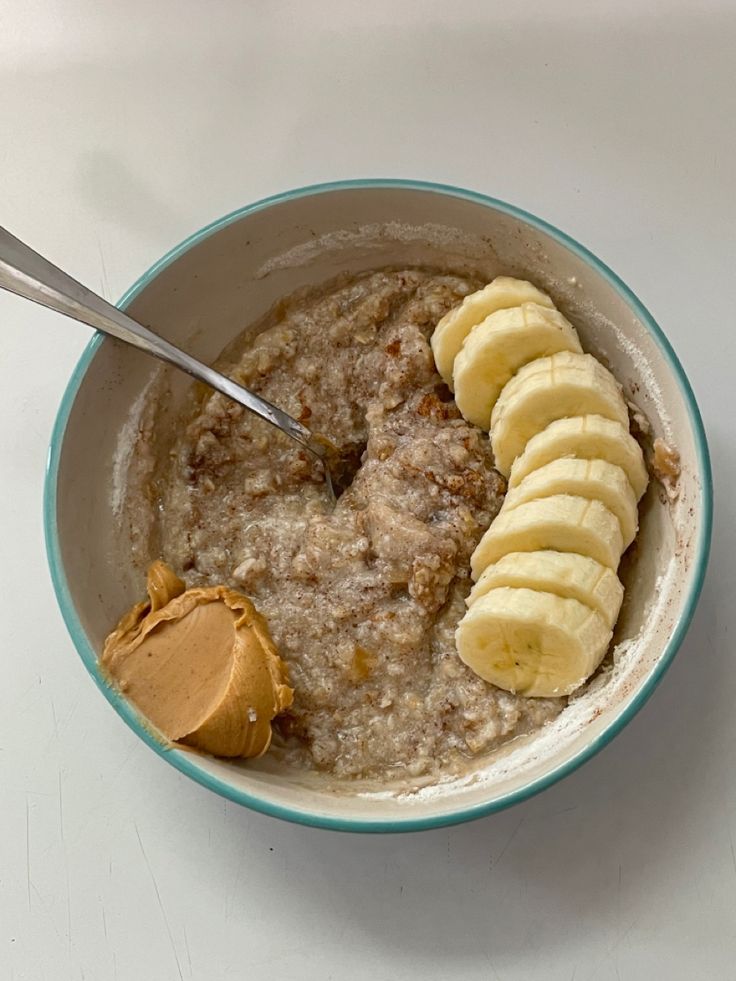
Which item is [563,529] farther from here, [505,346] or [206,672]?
[206,672]

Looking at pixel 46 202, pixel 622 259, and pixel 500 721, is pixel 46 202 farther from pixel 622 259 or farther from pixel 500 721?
pixel 500 721

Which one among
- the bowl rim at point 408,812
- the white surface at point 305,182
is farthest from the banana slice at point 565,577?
the white surface at point 305,182

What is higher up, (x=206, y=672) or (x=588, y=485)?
(x=588, y=485)

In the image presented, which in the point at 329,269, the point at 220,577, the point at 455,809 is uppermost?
the point at 329,269

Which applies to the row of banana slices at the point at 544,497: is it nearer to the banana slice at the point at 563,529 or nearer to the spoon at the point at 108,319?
the banana slice at the point at 563,529

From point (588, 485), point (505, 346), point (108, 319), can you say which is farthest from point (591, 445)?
point (108, 319)

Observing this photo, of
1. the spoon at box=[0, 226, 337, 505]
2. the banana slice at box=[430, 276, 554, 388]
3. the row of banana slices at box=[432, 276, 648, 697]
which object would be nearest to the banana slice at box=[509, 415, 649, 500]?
the row of banana slices at box=[432, 276, 648, 697]

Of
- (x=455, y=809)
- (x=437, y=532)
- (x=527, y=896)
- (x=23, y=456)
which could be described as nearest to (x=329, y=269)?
(x=437, y=532)
